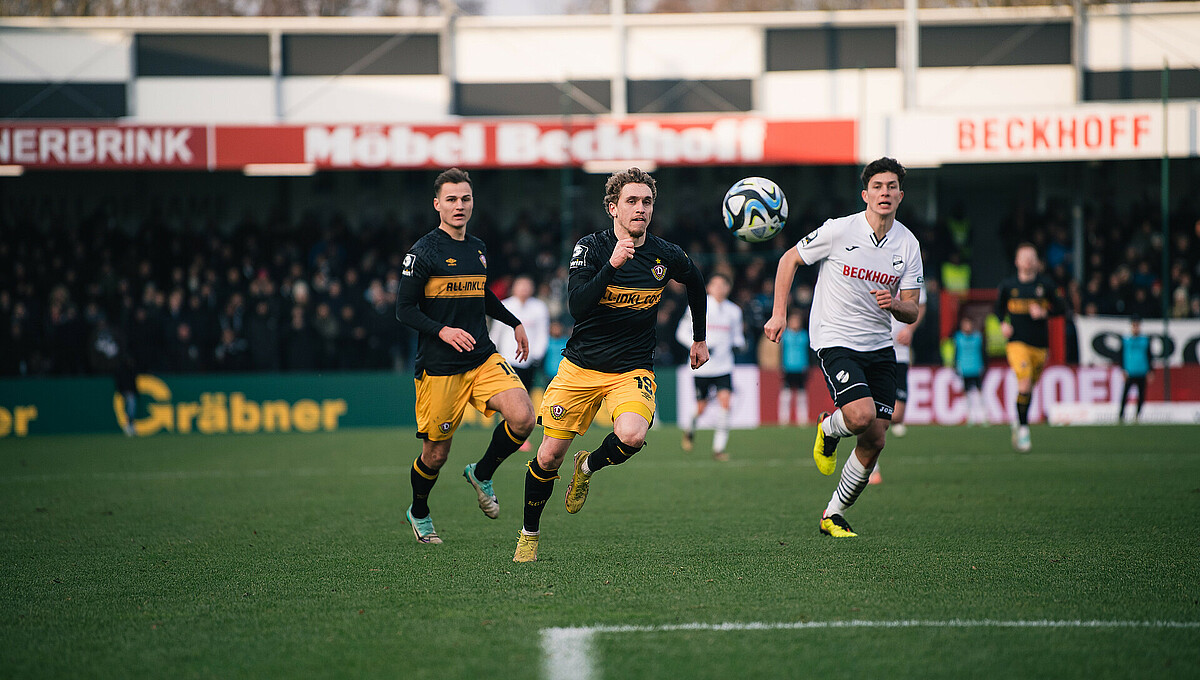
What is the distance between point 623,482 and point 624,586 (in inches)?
200

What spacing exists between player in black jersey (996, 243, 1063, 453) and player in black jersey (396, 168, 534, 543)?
26.4 ft

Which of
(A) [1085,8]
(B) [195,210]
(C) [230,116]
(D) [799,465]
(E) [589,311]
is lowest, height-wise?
(D) [799,465]

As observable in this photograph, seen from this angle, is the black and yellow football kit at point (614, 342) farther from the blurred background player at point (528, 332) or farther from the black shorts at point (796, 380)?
A: the black shorts at point (796, 380)

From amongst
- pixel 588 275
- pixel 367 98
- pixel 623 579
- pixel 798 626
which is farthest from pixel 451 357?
pixel 367 98

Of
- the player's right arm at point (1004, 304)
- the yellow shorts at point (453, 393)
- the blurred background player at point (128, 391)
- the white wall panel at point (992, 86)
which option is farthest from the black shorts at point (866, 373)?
the white wall panel at point (992, 86)

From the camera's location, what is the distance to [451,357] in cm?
713

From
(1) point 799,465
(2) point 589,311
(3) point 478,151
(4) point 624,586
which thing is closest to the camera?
(4) point 624,586

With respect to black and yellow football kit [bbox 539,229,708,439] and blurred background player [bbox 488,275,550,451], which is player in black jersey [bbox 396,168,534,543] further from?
blurred background player [bbox 488,275,550,451]

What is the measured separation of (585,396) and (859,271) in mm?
2088

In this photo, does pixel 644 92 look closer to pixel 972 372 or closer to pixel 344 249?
pixel 344 249

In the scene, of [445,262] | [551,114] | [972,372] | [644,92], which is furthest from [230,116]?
[445,262]

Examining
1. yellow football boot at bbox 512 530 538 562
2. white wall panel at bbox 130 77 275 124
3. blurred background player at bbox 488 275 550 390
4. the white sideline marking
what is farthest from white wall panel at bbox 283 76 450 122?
the white sideline marking

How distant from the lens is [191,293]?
21.1m

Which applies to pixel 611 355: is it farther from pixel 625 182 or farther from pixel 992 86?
pixel 992 86
